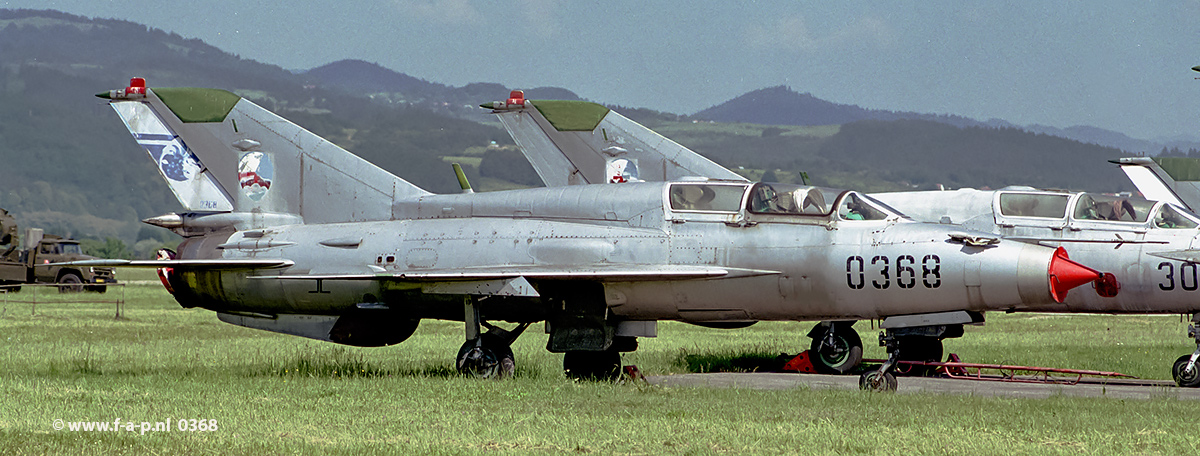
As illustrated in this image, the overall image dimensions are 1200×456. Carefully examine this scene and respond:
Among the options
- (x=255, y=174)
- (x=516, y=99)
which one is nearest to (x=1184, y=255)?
(x=255, y=174)

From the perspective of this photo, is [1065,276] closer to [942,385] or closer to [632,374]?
[942,385]

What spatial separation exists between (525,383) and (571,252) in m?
1.57

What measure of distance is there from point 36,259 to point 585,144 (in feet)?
92.9

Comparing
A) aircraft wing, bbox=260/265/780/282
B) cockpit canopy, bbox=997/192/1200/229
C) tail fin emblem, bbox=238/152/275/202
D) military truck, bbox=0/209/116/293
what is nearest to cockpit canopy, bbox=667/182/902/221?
aircraft wing, bbox=260/265/780/282

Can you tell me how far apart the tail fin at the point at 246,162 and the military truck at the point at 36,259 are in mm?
25790

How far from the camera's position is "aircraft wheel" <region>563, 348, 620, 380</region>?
1452 cm

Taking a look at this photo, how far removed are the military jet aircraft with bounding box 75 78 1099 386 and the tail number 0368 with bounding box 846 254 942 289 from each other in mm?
15

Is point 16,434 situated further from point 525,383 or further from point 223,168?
point 223,168

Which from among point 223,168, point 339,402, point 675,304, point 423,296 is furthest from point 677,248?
point 223,168

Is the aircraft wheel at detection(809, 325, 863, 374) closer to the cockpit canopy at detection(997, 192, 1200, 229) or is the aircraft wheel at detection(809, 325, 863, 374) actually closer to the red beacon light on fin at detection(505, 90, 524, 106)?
the cockpit canopy at detection(997, 192, 1200, 229)

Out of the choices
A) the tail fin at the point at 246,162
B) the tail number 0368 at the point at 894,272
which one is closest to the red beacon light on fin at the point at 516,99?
the tail fin at the point at 246,162

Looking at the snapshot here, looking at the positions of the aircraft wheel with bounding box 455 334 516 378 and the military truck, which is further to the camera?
the military truck

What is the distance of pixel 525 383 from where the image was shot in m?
13.0

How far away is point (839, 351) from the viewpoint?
53.2ft
